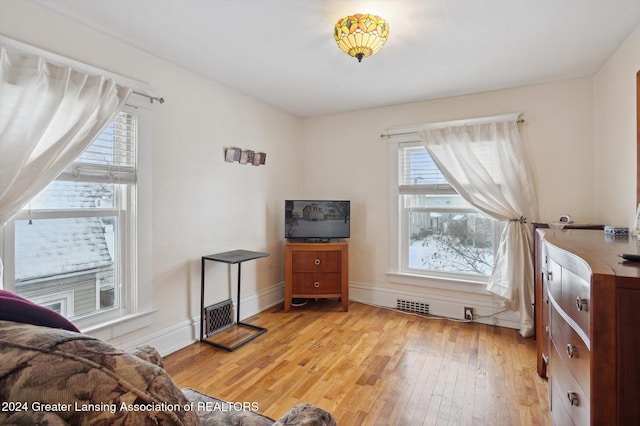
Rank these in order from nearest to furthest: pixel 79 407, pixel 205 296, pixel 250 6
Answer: pixel 79 407
pixel 250 6
pixel 205 296

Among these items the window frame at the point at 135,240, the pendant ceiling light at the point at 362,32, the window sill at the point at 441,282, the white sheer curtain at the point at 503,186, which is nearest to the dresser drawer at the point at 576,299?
the pendant ceiling light at the point at 362,32

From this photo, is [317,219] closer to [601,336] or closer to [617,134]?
[617,134]

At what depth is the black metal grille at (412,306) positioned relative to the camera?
3.42 meters

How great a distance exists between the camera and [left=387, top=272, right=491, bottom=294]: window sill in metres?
3.16

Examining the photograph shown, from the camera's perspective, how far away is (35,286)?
6.10 ft

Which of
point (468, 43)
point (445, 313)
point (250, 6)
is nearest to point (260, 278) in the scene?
point (445, 313)

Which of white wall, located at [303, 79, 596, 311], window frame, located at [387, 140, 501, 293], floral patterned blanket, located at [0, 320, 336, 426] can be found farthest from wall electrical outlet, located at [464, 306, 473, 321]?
floral patterned blanket, located at [0, 320, 336, 426]

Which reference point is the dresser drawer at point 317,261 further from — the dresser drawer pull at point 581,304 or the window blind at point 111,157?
the dresser drawer pull at point 581,304

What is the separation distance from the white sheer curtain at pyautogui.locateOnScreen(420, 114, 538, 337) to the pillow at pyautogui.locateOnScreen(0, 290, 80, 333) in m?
3.27

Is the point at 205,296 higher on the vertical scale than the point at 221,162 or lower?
lower

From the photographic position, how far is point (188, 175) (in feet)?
8.77

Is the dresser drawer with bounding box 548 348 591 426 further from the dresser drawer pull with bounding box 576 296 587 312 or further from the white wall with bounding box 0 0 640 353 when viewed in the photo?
the white wall with bounding box 0 0 640 353

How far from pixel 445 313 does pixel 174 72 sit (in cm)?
361

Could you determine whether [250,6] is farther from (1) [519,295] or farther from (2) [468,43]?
(1) [519,295]
